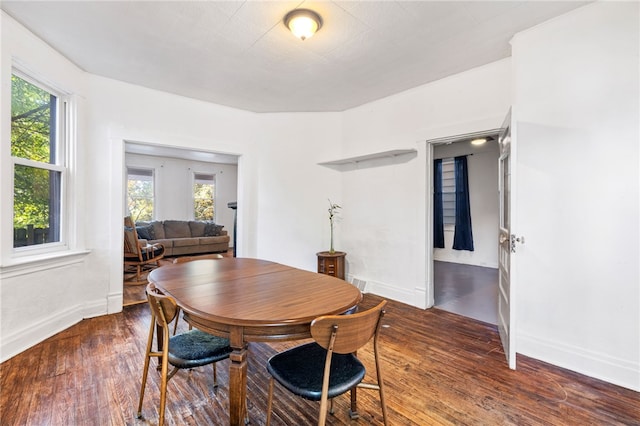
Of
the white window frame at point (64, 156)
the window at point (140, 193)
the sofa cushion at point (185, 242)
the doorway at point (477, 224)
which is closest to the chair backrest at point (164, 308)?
the white window frame at point (64, 156)

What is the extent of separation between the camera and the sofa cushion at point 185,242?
22.4 feet

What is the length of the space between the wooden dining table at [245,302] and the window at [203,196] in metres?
6.87

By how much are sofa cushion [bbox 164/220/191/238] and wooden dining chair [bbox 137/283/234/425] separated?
5.96m

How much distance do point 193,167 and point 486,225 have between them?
7.91m

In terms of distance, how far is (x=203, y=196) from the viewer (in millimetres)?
8703

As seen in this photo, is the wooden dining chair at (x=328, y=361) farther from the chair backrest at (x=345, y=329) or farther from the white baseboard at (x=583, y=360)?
the white baseboard at (x=583, y=360)

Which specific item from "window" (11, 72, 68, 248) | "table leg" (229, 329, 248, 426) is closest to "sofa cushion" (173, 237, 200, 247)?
"window" (11, 72, 68, 248)

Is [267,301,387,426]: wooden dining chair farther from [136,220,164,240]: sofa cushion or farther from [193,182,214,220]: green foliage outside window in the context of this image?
[193,182,214,220]: green foliage outside window

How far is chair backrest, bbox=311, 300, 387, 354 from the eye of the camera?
115 centimetres

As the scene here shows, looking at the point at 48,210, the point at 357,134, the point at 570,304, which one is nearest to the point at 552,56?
the point at 570,304

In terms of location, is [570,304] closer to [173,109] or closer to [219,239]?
[173,109]

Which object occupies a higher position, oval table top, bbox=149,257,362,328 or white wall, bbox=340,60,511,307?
white wall, bbox=340,60,511,307

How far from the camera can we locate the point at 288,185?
4371 millimetres

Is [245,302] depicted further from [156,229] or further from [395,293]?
[156,229]
